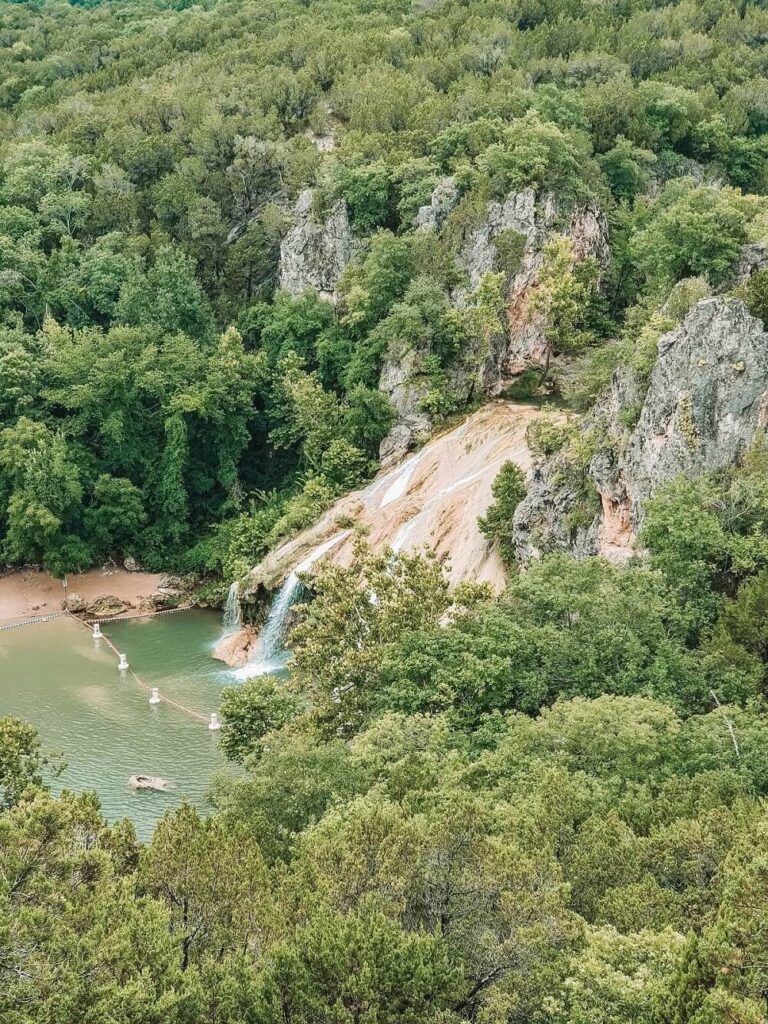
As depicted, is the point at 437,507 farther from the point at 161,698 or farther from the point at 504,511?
the point at 161,698

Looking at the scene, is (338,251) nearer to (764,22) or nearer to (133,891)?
(764,22)

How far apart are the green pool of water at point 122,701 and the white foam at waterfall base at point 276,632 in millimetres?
1244

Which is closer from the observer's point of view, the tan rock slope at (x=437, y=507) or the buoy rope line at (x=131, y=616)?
the tan rock slope at (x=437, y=507)

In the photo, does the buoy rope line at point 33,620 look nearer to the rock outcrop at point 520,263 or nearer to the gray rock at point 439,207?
the rock outcrop at point 520,263

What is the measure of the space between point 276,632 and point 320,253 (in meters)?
22.9

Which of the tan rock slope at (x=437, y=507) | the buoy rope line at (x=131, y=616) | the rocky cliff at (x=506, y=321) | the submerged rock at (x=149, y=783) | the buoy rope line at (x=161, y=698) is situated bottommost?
the buoy rope line at (x=131, y=616)

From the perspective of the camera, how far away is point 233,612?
4116 centimetres

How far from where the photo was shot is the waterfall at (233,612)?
133ft

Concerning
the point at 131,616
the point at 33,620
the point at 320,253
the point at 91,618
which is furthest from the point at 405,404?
the point at 33,620

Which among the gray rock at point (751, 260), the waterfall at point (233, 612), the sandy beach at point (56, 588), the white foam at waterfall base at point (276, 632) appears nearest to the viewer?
the gray rock at point (751, 260)

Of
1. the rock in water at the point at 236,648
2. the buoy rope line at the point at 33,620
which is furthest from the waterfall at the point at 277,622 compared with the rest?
the buoy rope line at the point at 33,620

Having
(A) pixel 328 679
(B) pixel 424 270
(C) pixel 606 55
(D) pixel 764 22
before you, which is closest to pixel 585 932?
(A) pixel 328 679

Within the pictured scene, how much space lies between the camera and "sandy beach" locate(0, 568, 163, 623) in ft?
145

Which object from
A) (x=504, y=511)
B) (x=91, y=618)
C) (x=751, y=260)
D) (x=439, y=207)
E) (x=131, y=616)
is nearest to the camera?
Result: (x=751, y=260)
